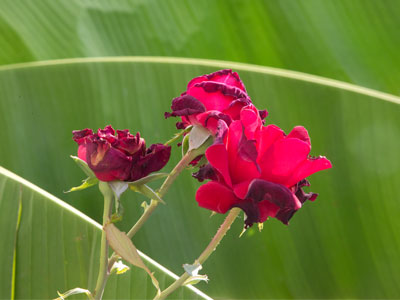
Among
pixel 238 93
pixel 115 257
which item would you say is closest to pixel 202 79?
pixel 238 93

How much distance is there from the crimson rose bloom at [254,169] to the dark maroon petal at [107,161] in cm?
5

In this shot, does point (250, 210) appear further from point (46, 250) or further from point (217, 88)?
point (46, 250)

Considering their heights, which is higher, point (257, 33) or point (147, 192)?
point (257, 33)

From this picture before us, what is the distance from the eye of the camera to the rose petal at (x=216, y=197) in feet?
1.12

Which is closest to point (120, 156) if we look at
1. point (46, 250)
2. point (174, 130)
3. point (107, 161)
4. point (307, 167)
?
point (107, 161)

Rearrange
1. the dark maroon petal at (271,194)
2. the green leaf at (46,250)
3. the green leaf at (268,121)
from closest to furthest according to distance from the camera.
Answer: the dark maroon petal at (271,194) < the green leaf at (46,250) < the green leaf at (268,121)

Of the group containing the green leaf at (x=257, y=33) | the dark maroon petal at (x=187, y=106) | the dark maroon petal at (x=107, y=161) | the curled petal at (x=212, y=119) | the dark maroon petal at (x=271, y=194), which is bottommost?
the dark maroon petal at (x=271, y=194)

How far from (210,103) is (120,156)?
73 mm

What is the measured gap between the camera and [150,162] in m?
0.37

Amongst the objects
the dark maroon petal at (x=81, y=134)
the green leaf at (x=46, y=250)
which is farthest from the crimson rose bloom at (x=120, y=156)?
the green leaf at (x=46, y=250)

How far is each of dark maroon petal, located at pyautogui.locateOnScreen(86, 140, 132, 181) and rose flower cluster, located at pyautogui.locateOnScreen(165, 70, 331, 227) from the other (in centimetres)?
5

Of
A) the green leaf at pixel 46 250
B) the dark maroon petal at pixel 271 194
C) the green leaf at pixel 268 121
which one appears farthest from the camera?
the green leaf at pixel 268 121

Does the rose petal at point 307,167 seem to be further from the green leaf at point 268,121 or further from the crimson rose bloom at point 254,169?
the green leaf at point 268,121

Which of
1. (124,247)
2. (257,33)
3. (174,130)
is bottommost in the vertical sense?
(124,247)
